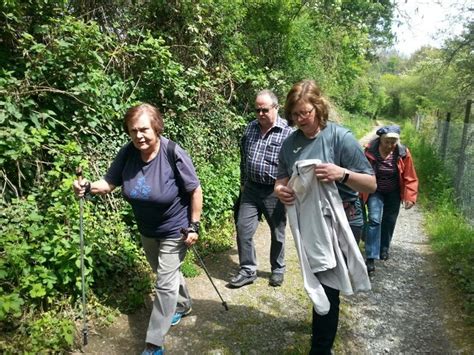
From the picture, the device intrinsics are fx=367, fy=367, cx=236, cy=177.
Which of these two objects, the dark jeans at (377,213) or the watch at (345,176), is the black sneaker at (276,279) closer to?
the dark jeans at (377,213)

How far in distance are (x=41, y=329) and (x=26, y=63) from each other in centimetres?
274

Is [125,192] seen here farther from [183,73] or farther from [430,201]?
[430,201]

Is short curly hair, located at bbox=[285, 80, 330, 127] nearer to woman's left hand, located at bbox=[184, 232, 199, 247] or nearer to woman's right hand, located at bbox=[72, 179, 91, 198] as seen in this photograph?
woman's left hand, located at bbox=[184, 232, 199, 247]

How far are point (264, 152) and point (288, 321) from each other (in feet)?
5.78

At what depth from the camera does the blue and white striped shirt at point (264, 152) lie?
4.00 metres

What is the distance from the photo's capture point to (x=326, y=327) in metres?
2.76

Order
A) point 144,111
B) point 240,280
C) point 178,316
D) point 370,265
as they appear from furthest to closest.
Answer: point 370,265 < point 240,280 < point 178,316 < point 144,111

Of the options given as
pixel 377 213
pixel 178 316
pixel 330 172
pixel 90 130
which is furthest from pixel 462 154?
pixel 90 130

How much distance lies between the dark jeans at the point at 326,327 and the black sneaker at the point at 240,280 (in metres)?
1.49

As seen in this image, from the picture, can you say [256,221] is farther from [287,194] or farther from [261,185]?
[287,194]

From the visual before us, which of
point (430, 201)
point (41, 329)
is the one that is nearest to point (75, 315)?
point (41, 329)

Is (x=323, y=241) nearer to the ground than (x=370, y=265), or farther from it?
farther from it

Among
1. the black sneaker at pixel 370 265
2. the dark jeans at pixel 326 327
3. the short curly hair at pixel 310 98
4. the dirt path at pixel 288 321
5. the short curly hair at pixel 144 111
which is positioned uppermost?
the short curly hair at pixel 310 98

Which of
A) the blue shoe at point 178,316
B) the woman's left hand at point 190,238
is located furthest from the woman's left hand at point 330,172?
the blue shoe at point 178,316
